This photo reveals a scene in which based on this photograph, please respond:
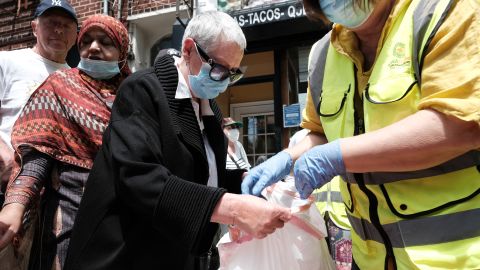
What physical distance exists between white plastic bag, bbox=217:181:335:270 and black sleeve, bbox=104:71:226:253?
28 centimetres

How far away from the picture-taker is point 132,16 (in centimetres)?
632

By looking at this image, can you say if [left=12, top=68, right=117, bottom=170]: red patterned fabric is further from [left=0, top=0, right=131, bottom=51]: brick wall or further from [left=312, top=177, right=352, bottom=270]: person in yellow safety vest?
[left=0, top=0, right=131, bottom=51]: brick wall

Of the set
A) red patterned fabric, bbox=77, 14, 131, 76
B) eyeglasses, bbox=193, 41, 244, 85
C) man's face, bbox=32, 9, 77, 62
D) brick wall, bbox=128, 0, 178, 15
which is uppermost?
brick wall, bbox=128, 0, 178, 15

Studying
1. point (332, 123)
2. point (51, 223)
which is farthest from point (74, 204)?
point (332, 123)

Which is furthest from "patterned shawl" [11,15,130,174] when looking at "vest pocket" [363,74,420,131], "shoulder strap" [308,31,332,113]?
"vest pocket" [363,74,420,131]

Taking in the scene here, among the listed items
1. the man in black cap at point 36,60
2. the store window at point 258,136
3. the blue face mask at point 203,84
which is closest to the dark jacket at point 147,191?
the blue face mask at point 203,84

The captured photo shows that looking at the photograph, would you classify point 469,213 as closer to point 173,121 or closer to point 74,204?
point 173,121

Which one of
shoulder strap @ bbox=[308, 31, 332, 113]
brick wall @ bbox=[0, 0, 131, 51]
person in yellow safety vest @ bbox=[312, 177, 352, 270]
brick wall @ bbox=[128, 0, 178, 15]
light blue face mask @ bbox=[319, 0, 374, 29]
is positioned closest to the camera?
light blue face mask @ bbox=[319, 0, 374, 29]

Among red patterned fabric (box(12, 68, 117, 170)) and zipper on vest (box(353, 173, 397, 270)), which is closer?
zipper on vest (box(353, 173, 397, 270))

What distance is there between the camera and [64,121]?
6.00ft

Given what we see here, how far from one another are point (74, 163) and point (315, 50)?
3.77 feet

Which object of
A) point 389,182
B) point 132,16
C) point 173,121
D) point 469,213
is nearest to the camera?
point 469,213

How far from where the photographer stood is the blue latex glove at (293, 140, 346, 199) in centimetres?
110

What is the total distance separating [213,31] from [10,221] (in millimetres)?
1117
